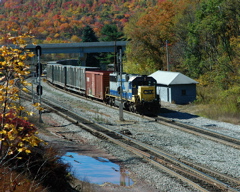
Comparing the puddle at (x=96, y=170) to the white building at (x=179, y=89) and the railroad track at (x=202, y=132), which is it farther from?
the white building at (x=179, y=89)

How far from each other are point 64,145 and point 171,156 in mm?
5591

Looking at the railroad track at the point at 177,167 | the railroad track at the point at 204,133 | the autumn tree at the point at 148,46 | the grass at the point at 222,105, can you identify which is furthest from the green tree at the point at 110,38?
the railroad track at the point at 177,167

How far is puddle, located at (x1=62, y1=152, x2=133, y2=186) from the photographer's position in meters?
12.7

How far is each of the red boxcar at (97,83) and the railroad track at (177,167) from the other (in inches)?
497

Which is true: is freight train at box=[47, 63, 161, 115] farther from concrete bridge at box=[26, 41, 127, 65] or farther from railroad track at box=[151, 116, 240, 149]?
concrete bridge at box=[26, 41, 127, 65]

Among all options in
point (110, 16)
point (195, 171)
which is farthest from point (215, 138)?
point (110, 16)

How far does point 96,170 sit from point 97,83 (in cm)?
2263

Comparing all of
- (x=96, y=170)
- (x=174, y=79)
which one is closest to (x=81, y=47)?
(x=174, y=79)

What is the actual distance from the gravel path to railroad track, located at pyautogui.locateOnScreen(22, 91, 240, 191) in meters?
0.37

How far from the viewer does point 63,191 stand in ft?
35.4

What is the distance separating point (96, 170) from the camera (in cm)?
1383

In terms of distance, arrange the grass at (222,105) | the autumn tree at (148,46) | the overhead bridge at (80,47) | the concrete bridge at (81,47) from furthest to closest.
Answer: the concrete bridge at (81,47) < the overhead bridge at (80,47) < the autumn tree at (148,46) < the grass at (222,105)

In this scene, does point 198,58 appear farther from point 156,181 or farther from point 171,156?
point 156,181

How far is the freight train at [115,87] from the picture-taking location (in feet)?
90.9
